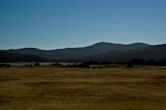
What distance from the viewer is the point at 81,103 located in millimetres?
26500

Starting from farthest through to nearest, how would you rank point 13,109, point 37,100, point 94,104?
point 37,100
point 94,104
point 13,109

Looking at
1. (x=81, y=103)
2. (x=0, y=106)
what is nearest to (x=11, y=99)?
(x=0, y=106)

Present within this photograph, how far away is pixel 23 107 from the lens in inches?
959

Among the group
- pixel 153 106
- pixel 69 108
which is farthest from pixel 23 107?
pixel 153 106

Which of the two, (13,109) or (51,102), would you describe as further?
(51,102)

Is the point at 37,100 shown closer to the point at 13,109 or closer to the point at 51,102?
the point at 51,102

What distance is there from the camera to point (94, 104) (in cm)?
2594

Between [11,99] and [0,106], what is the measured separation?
4.20 metres

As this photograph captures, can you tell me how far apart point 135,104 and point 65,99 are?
6.15 m

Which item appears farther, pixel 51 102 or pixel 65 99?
pixel 65 99

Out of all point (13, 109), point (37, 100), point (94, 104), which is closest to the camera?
point (13, 109)

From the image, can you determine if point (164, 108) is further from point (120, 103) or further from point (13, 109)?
point (13, 109)

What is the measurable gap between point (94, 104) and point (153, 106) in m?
4.25

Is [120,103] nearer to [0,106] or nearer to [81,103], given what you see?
[81,103]
